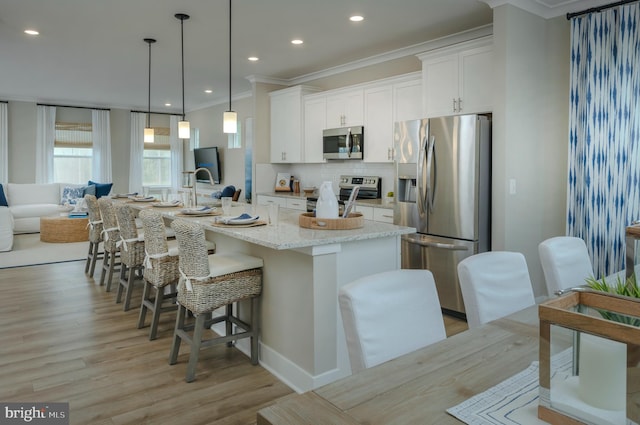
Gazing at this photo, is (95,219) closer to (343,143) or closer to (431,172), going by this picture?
(343,143)

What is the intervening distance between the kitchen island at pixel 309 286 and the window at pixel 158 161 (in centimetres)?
885

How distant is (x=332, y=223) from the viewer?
277cm

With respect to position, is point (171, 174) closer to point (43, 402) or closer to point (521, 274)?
point (43, 402)

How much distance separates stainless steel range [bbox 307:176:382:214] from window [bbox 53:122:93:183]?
21.8 ft

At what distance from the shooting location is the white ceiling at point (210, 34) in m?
4.00

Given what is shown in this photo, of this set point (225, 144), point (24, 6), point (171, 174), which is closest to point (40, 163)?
point (171, 174)

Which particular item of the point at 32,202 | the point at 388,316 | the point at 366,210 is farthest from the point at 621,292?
the point at 32,202

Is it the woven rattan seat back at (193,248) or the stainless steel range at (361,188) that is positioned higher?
the stainless steel range at (361,188)

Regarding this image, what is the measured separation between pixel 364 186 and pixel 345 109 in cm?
100

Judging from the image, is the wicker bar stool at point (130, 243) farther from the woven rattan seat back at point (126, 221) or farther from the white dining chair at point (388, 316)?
the white dining chair at point (388, 316)

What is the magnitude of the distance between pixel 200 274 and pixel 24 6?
126 inches

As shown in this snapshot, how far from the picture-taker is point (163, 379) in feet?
9.10

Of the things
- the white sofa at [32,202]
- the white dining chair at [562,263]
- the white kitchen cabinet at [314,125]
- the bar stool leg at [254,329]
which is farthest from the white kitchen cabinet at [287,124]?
the white dining chair at [562,263]

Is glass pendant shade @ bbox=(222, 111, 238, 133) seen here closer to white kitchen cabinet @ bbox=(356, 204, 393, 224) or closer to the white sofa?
white kitchen cabinet @ bbox=(356, 204, 393, 224)
